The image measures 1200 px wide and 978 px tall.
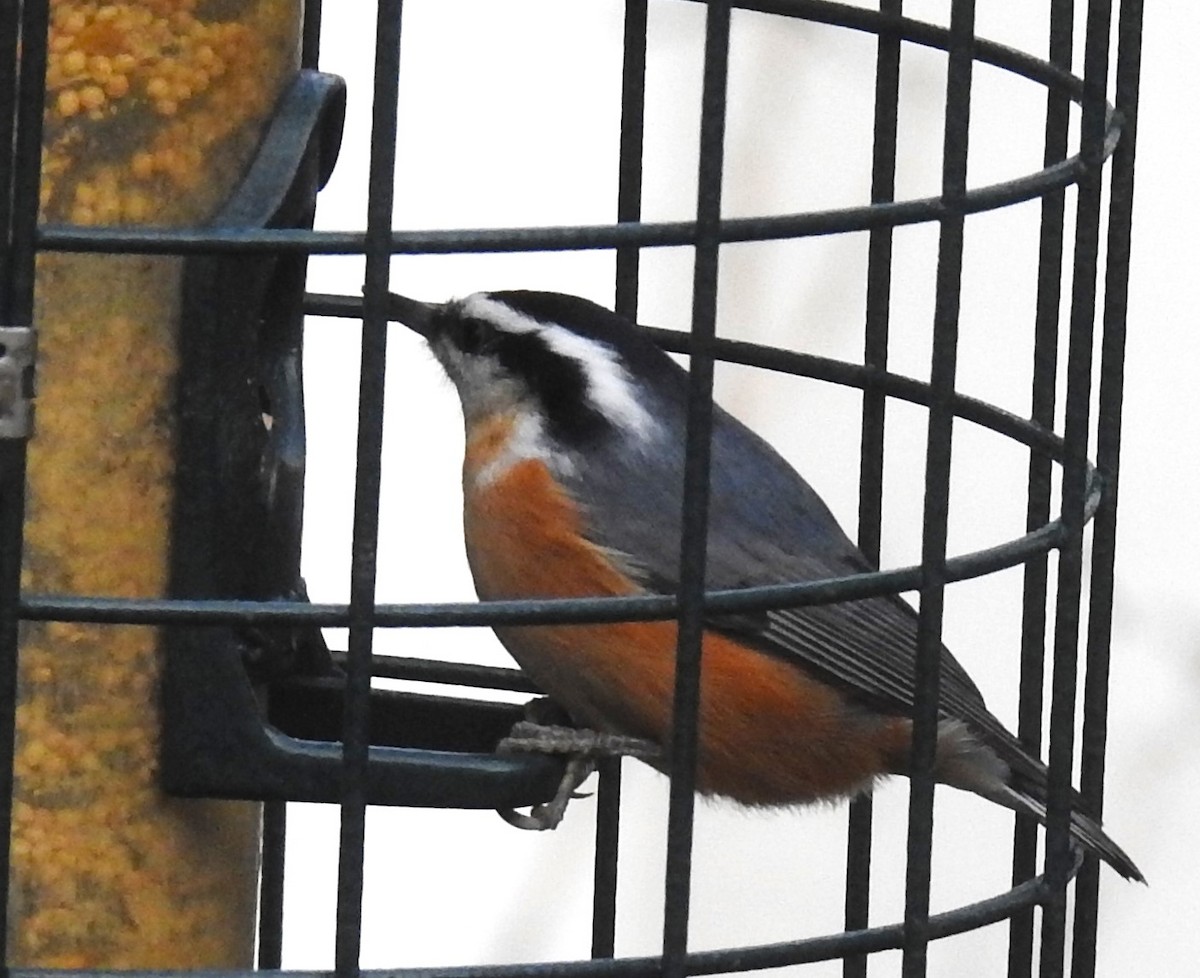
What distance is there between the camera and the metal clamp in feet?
6.81

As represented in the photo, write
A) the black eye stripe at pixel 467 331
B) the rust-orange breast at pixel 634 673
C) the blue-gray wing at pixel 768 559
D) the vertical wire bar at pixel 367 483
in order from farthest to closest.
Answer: the black eye stripe at pixel 467 331 < the blue-gray wing at pixel 768 559 < the rust-orange breast at pixel 634 673 < the vertical wire bar at pixel 367 483

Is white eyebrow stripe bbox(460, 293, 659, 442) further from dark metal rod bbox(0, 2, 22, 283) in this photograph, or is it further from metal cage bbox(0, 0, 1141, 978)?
dark metal rod bbox(0, 2, 22, 283)

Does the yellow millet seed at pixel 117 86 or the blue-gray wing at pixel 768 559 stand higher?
the yellow millet seed at pixel 117 86

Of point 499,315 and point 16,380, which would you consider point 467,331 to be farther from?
point 16,380

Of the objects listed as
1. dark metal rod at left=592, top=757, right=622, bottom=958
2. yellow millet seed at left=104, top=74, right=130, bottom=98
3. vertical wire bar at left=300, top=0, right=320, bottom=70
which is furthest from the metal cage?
vertical wire bar at left=300, top=0, right=320, bottom=70

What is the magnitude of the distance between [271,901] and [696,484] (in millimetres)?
1177

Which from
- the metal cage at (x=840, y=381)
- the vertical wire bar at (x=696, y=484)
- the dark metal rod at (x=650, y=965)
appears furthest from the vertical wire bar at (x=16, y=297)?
the vertical wire bar at (x=696, y=484)

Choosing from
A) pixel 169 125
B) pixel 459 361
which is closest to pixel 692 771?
pixel 169 125

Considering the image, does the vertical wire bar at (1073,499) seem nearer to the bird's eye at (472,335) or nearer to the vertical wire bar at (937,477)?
the vertical wire bar at (937,477)

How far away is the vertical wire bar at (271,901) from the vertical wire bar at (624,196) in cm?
37

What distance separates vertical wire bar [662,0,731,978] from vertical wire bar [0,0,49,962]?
511mm

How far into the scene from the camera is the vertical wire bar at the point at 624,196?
314 centimetres

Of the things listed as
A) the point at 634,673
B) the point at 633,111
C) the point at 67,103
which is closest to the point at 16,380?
the point at 67,103

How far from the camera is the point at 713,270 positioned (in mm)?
2133
